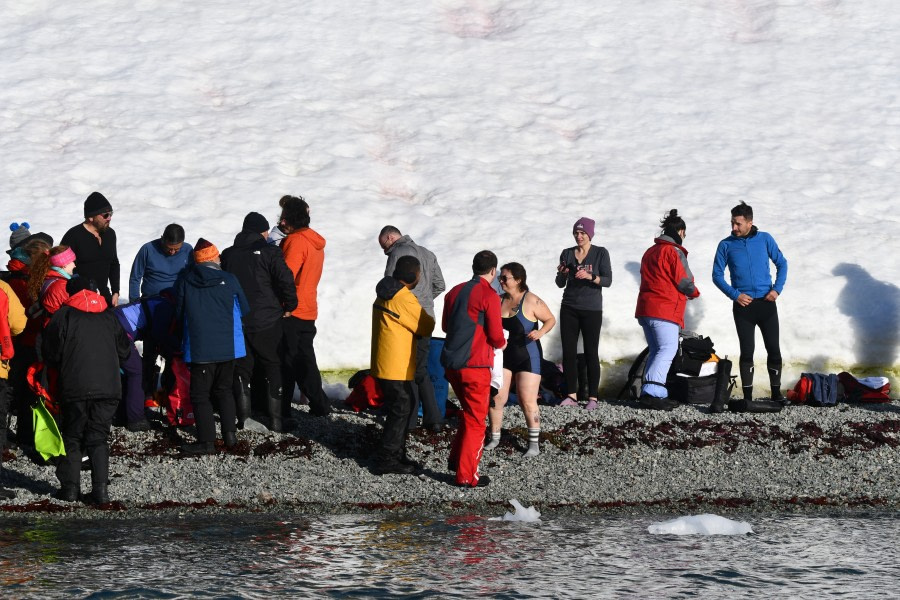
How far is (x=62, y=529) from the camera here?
853 cm

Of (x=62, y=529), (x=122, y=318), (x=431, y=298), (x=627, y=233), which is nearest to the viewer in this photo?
(x=62, y=529)

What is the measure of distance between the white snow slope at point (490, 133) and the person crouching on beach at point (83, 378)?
522 centimetres

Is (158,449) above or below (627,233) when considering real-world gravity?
below

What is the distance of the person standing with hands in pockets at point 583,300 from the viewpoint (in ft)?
44.6

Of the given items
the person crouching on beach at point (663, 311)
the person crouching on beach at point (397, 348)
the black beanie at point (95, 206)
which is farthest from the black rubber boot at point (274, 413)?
the person crouching on beach at point (663, 311)

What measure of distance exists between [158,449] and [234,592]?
4603mm

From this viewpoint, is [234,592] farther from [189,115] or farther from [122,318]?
[189,115]

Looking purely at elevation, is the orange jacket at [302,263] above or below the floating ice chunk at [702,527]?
above

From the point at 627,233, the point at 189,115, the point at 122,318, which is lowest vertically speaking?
the point at 122,318

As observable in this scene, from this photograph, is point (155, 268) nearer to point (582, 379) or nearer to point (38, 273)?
point (38, 273)

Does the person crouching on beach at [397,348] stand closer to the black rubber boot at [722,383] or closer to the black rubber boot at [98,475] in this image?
the black rubber boot at [98,475]

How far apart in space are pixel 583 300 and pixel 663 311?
39.5 inches

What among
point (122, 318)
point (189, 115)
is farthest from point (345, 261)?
point (189, 115)

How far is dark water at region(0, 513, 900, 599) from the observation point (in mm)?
6820
